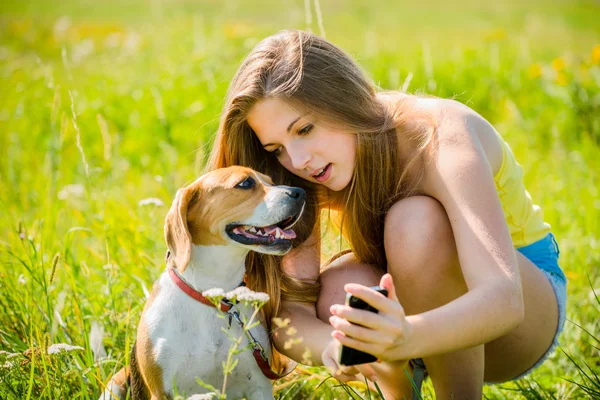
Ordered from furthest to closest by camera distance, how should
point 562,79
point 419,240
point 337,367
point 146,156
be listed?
point 146,156
point 562,79
point 419,240
point 337,367

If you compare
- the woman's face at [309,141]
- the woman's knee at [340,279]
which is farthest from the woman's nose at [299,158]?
the woman's knee at [340,279]

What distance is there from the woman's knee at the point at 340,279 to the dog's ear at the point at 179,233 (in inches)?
23.7

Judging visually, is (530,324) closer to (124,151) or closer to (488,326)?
(488,326)

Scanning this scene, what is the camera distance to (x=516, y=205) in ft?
9.02

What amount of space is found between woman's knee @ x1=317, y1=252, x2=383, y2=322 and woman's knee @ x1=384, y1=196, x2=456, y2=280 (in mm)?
316

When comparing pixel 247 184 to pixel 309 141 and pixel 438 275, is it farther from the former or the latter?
pixel 438 275

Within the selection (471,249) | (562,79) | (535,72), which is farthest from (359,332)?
(535,72)

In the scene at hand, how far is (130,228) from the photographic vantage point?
378 centimetres

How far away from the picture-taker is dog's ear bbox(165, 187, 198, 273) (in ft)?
8.02

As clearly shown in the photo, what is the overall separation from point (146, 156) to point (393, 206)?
3696 millimetres

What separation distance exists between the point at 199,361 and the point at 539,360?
4.68 feet

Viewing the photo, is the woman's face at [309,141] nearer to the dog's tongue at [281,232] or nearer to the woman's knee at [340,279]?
the dog's tongue at [281,232]

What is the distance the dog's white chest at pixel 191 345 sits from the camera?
→ 8.00 feet

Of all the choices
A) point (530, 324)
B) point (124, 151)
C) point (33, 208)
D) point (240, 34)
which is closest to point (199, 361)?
point (530, 324)
